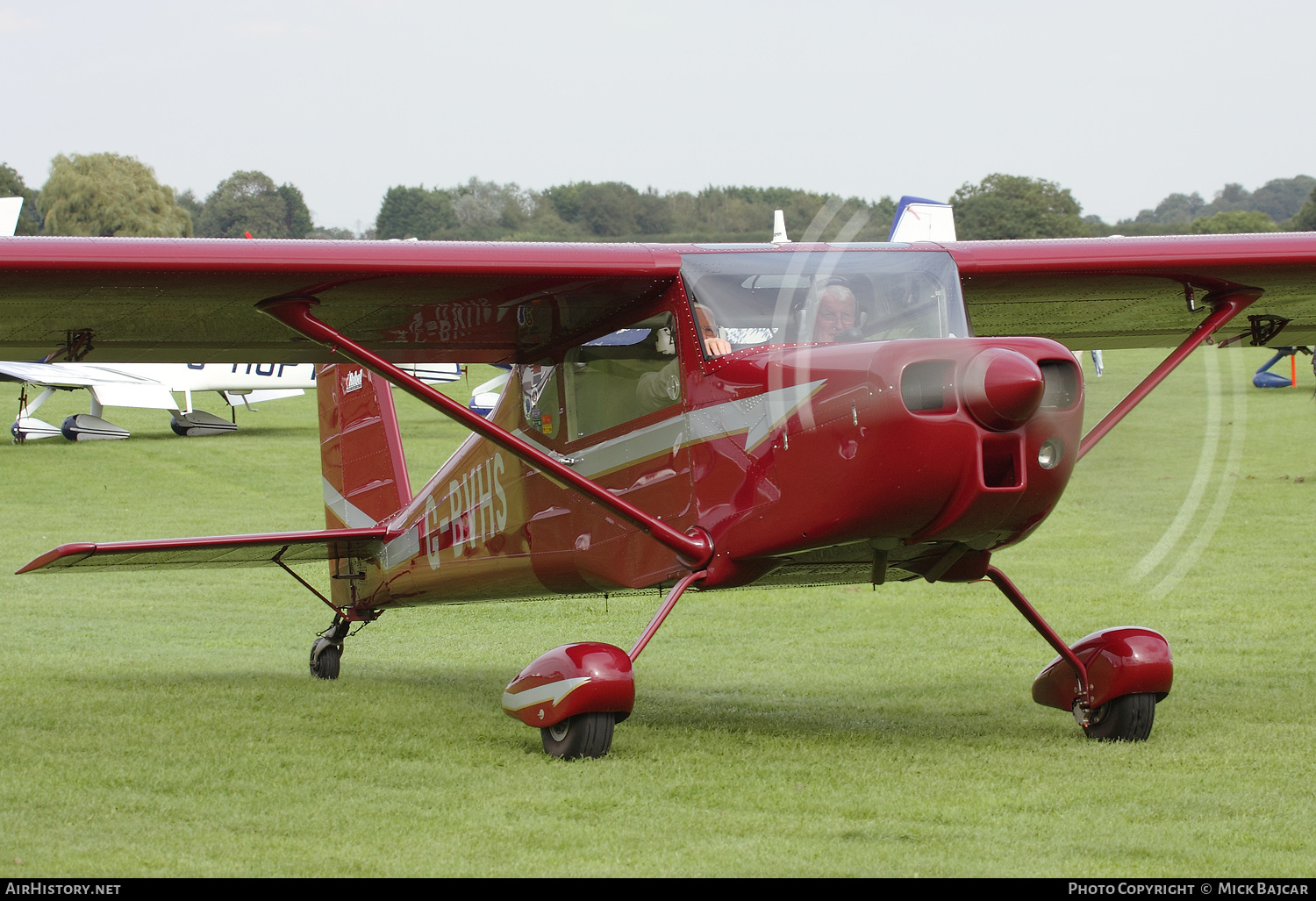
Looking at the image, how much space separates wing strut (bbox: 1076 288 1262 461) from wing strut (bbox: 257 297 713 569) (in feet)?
6.73

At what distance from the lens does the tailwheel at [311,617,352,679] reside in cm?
Answer: 984

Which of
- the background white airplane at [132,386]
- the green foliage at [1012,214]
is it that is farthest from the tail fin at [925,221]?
the background white airplane at [132,386]

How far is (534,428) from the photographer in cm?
805

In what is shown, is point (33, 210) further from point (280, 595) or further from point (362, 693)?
point (362, 693)

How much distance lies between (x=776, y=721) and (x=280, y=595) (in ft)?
29.5

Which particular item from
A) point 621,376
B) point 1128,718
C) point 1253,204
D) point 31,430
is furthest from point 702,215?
point 1253,204

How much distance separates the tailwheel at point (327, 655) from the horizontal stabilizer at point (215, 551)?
0.62m

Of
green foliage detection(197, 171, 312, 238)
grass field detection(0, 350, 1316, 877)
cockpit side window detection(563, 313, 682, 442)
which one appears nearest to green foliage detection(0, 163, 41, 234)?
green foliage detection(197, 171, 312, 238)

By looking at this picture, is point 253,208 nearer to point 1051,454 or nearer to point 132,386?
point 132,386

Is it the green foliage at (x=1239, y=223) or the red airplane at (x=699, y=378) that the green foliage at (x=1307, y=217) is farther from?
the red airplane at (x=699, y=378)

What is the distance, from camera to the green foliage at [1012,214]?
35906mm

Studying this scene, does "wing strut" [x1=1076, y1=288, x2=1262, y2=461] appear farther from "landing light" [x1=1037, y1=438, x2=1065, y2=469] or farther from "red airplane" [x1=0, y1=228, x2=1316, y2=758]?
"landing light" [x1=1037, y1=438, x2=1065, y2=469]

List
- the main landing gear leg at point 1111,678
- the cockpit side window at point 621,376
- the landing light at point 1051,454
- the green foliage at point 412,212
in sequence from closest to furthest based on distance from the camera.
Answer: the landing light at point 1051,454 → the main landing gear leg at point 1111,678 → the cockpit side window at point 621,376 → the green foliage at point 412,212

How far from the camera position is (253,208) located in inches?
4122
